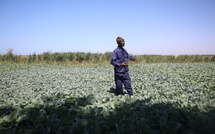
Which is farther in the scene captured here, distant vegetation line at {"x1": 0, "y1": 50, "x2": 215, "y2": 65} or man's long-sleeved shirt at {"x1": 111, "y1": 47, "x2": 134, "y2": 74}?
distant vegetation line at {"x1": 0, "y1": 50, "x2": 215, "y2": 65}

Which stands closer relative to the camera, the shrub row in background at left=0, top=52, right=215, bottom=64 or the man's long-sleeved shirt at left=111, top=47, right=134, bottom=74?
the man's long-sleeved shirt at left=111, top=47, right=134, bottom=74

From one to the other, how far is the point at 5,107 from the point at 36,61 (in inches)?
1130

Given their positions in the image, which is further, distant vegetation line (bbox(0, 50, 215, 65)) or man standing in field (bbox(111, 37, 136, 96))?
distant vegetation line (bbox(0, 50, 215, 65))

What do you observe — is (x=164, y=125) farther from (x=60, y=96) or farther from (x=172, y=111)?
(x=60, y=96)

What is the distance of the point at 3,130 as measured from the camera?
7.23 feet

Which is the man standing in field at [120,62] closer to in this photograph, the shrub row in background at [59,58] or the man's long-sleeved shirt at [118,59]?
the man's long-sleeved shirt at [118,59]

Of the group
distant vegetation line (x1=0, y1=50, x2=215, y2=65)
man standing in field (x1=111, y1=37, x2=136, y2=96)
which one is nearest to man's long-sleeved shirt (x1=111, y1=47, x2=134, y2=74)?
man standing in field (x1=111, y1=37, x2=136, y2=96)

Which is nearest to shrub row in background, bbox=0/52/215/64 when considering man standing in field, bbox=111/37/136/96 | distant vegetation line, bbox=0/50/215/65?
distant vegetation line, bbox=0/50/215/65

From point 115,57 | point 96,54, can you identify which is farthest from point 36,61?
point 115,57

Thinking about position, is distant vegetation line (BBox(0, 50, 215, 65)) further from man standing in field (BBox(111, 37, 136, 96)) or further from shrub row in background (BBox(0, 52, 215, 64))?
man standing in field (BBox(111, 37, 136, 96))

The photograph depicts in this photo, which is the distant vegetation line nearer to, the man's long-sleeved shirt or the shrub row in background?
the shrub row in background

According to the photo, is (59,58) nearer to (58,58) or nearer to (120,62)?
(58,58)

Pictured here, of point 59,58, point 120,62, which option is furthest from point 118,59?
point 59,58

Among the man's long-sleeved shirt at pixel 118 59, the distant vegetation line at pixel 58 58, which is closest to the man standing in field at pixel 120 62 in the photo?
the man's long-sleeved shirt at pixel 118 59
